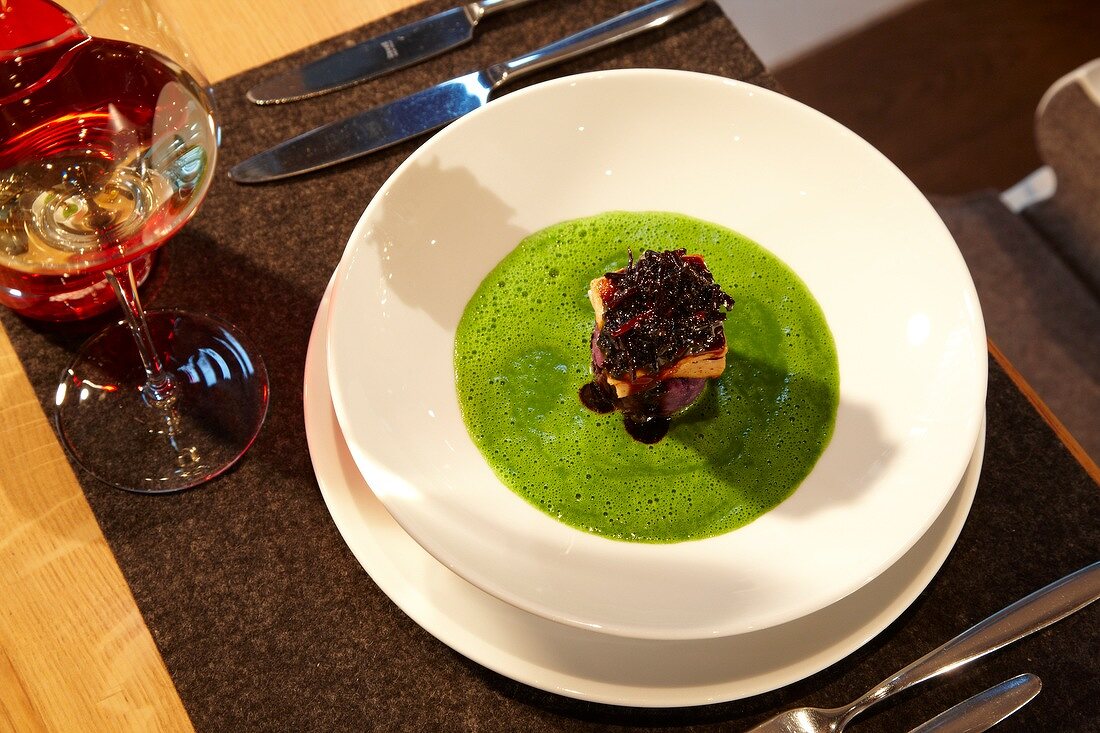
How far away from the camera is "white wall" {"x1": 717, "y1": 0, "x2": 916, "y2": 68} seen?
3.03 m

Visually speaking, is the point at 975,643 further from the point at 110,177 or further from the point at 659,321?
the point at 110,177

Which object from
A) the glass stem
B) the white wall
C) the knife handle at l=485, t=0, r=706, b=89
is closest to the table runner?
the glass stem

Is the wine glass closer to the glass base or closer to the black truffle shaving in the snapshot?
the glass base

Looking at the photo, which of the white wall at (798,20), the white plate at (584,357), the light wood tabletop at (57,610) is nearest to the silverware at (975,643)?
the white plate at (584,357)

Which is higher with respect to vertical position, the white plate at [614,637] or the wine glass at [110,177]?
the wine glass at [110,177]

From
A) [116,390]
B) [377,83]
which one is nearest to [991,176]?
[377,83]

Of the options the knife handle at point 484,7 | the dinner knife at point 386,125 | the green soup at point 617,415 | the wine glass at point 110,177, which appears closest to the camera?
the wine glass at point 110,177

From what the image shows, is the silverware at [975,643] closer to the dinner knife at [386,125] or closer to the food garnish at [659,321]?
the food garnish at [659,321]

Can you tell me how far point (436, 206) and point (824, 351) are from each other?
56cm

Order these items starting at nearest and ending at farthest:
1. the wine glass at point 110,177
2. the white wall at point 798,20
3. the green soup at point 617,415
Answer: the wine glass at point 110,177 → the green soup at point 617,415 → the white wall at point 798,20

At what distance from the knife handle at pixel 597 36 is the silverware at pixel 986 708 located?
3.53 feet

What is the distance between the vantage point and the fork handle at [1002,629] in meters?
1.16

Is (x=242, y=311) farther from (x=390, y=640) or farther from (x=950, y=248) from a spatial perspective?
(x=950, y=248)

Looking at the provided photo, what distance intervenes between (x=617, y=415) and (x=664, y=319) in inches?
7.1
